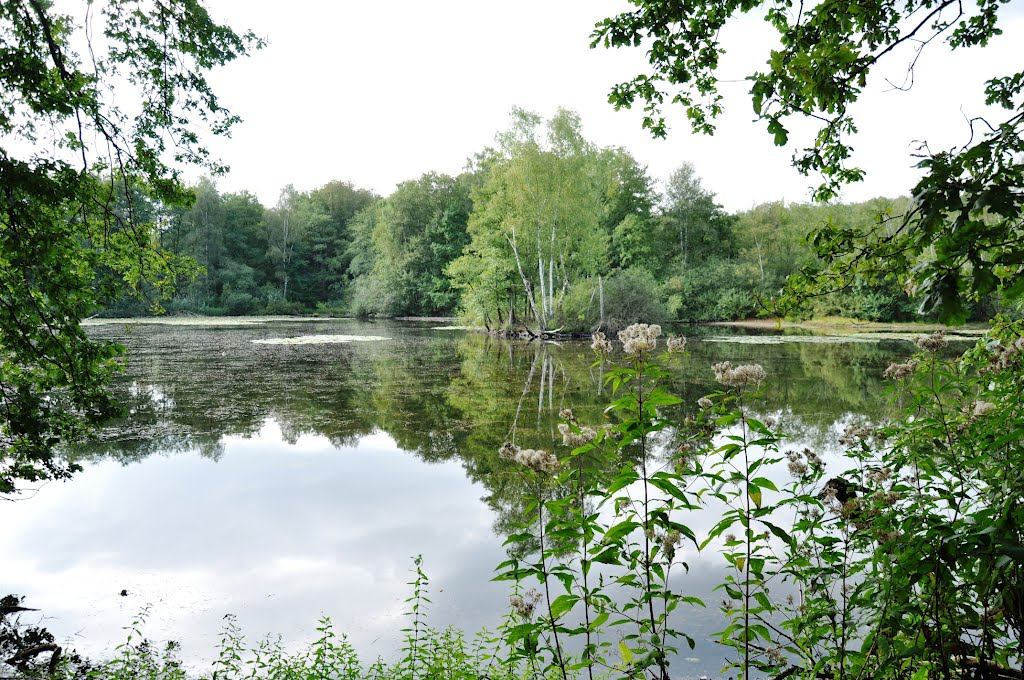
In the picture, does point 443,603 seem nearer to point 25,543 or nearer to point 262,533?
point 262,533

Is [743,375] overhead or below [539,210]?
below

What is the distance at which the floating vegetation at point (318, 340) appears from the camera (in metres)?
24.2

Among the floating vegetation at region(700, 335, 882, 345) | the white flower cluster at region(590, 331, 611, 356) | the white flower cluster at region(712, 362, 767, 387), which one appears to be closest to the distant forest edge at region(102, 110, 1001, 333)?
the floating vegetation at region(700, 335, 882, 345)

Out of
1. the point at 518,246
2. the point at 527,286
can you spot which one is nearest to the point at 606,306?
the point at 527,286

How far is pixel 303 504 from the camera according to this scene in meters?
6.24

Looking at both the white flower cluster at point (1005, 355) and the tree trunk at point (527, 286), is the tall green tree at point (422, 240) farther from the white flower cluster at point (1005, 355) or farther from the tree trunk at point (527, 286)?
the white flower cluster at point (1005, 355)

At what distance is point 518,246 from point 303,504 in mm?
23578

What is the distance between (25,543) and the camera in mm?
5125

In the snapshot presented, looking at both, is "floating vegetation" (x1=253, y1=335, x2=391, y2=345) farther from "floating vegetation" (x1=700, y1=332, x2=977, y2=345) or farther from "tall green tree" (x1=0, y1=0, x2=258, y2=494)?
"tall green tree" (x1=0, y1=0, x2=258, y2=494)

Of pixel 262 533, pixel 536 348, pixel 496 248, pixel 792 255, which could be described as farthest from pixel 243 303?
pixel 262 533

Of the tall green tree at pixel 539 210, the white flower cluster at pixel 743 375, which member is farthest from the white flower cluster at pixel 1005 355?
the tall green tree at pixel 539 210

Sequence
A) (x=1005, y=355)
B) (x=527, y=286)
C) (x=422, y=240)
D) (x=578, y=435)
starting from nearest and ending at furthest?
(x=578, y=435) → (x=1005, y=355) → (x=527, y=286) → (x=422, y=240)

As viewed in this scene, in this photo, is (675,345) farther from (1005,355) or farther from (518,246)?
(518,246)

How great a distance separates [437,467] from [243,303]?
48.1 m
